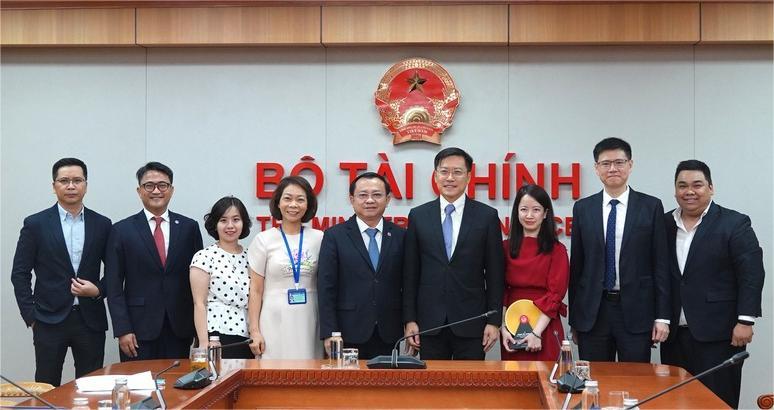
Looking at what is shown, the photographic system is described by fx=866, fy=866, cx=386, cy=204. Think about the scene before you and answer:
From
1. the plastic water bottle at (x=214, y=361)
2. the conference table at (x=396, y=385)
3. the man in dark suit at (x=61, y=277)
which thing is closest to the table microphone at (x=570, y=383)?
the conference table at (x=396, y=385)

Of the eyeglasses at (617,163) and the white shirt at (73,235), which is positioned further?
the white shirt at (73,235)

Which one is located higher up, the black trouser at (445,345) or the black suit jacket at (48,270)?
the black suit jacket at (48,270)

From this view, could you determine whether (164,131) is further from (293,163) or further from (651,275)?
(651,275)

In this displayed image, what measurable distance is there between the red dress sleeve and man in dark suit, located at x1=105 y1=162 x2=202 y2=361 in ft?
6.56

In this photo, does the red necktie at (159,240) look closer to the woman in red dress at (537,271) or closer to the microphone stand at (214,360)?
the microphone stand at (214,360)

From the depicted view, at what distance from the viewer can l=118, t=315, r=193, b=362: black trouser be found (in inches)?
193

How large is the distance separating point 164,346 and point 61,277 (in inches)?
27.3

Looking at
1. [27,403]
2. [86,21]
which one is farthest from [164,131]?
[27,403]

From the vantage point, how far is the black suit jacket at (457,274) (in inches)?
178

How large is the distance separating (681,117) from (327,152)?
7.87 ft

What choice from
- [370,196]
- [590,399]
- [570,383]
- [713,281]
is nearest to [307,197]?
[370,196]

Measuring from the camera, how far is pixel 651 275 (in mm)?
4492

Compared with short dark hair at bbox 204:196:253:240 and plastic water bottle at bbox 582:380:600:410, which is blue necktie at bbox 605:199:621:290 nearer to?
plastic water bottle at bbox 582:380:600:410

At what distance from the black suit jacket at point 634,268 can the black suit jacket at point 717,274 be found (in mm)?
156
